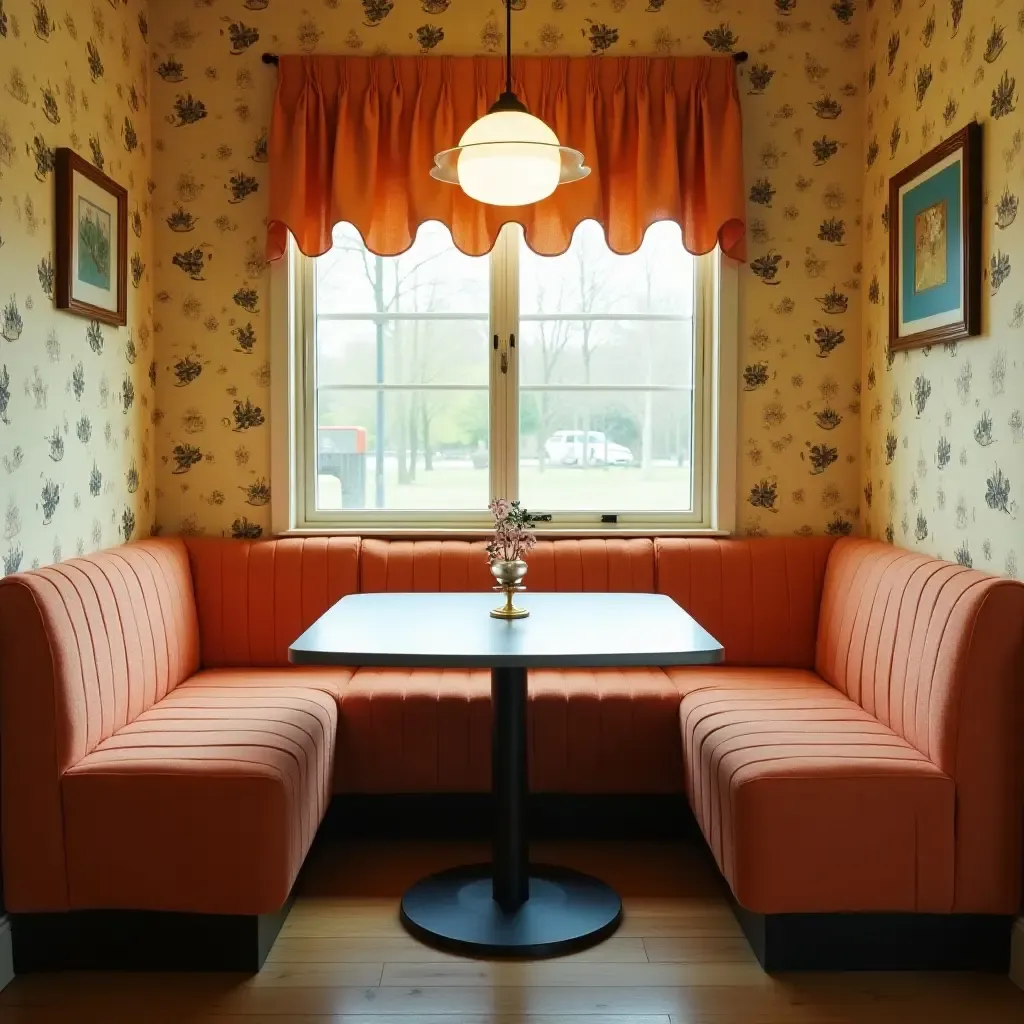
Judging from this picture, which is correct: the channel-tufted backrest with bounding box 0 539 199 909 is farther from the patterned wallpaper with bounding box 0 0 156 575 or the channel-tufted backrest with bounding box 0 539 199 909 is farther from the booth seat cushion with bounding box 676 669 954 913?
the booth seat cushion with bounding box 676 669 954 913

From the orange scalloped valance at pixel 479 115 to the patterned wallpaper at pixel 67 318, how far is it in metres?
0.47

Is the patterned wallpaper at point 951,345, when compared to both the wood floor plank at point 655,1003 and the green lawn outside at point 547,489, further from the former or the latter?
the wood floor plank at point 655,1003

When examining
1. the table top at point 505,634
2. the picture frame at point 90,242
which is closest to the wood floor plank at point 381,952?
the table top at point 505,634

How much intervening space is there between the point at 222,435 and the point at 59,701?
1461mm

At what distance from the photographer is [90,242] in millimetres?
3039

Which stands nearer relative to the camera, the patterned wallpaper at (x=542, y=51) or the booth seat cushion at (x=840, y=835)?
the booth seat cushion at (x=840, y=835)

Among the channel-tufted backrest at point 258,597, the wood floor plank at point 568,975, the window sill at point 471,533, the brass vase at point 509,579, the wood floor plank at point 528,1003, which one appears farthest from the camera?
the window sill at point 471,533

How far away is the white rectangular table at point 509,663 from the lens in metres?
2.29

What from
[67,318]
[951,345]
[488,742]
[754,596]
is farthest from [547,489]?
[67,318]

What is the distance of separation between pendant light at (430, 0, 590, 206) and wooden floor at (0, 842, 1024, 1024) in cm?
179

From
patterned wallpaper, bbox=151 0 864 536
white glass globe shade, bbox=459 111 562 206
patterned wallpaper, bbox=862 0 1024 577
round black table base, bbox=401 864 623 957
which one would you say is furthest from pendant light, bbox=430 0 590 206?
round black table base, bbox=401 864 623 957

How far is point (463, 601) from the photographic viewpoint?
3.00 meters

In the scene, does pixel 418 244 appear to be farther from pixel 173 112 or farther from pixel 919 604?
pixel 919 604

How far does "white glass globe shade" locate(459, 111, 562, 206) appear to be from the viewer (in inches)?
95.3
